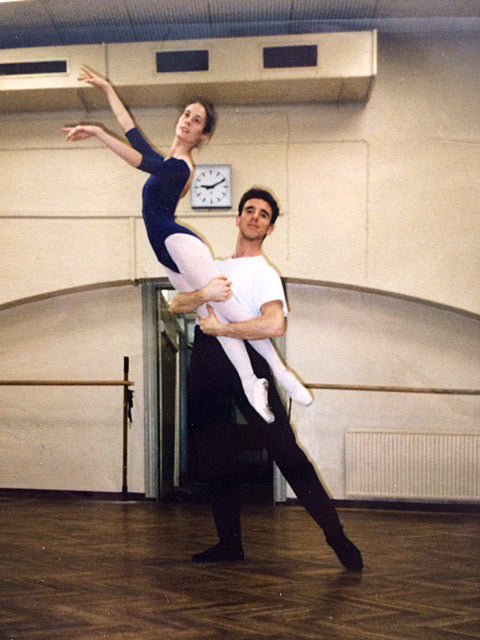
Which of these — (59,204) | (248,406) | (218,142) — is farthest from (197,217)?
(248,406)

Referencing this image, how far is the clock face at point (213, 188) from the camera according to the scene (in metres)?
3.96

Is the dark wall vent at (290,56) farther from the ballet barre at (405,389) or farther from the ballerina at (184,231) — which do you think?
the ballet barre at (405,389)

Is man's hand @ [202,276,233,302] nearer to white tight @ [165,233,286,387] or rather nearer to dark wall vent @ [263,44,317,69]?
white tight @ [165,233,286,387]

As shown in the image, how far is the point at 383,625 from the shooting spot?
7.82ft

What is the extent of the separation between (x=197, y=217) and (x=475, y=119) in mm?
1358

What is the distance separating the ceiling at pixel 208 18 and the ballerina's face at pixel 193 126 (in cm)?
81

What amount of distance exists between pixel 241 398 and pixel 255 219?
642 mm

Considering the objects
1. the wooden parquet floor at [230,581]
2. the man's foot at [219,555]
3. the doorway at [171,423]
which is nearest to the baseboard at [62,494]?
the doorway at [171,423]

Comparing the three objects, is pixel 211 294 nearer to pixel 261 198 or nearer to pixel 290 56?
pixel 261 198

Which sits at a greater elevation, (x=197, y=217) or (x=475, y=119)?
(x=475, y=119)

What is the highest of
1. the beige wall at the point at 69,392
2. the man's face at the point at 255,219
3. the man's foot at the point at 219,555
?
the man's face at the point at 255,219

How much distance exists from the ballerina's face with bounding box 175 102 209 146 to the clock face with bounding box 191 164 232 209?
528 mm

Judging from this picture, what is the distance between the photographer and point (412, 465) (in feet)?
18.0

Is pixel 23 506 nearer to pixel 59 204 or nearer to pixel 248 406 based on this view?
pixel 59 204
